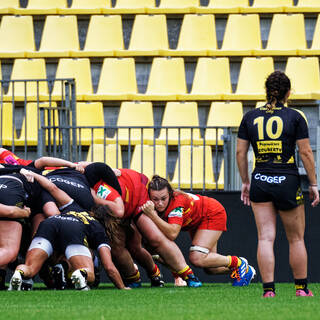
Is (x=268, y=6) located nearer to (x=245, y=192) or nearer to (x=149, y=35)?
(x=149, y=35)

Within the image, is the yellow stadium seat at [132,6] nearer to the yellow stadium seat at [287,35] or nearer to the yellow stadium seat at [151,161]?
the yellow stadium seat at [287,35]

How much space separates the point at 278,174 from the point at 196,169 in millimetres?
3894

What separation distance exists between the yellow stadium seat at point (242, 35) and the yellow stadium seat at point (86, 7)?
1765 millimetres

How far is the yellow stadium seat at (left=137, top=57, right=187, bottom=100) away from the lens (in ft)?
35.8

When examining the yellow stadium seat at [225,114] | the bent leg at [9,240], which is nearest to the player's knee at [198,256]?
the bent leg at [9,240]

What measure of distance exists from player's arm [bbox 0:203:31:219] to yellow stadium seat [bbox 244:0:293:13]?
595cm

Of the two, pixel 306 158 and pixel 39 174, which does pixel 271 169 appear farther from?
pixel 39 174

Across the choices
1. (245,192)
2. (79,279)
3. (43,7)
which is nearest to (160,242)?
(79,279)

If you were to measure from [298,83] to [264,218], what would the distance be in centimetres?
574

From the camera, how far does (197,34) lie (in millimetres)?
11312

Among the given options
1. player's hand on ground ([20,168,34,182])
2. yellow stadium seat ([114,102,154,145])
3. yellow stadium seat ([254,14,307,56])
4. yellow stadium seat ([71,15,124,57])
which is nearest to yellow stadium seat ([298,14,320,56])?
yellow stadium seat ([254,14,307,56])

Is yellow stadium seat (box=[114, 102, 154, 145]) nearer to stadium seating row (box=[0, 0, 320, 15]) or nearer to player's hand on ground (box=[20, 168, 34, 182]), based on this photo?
stadium seating row (box=[0, 0, 320, 15])

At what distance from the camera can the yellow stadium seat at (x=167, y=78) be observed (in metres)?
10.9

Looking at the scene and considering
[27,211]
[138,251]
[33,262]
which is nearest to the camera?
[33,262]
